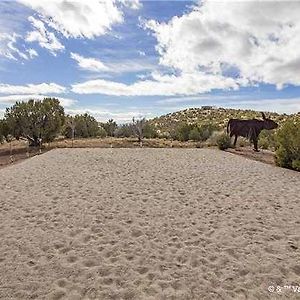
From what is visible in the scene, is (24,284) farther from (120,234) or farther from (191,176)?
(191,176)

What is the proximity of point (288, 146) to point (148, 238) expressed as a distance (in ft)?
34.4

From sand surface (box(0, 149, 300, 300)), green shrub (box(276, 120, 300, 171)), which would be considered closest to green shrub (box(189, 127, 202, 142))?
green shrub (box(276, 120, 300, 171))

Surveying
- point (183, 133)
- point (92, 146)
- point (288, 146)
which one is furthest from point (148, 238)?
point (183, 133)

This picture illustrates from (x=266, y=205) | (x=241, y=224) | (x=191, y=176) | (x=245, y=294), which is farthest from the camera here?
(x=191, y=176)

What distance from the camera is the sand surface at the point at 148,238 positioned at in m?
4.45

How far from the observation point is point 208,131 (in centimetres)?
3372

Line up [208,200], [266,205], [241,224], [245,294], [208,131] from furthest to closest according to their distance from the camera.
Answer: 1. [208,131]
2. [208,200]
3. [266,205]
4. [241,224]
5. [245,294]

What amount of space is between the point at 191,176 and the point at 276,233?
614cm

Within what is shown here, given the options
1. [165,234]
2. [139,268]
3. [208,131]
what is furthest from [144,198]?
[208,131]

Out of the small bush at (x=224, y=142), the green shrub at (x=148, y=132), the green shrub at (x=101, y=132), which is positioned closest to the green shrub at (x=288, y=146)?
the small bush at (x=224, y=142)

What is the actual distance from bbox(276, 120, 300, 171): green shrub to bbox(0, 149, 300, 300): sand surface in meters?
3.20

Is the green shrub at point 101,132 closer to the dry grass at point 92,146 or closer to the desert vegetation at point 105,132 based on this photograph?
the desert vegetation at point 105,132

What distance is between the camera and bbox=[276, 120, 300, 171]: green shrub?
14.4 metres

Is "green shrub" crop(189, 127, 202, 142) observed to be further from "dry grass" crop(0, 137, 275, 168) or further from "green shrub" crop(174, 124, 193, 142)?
"dry grass" crop(0, 137, 275, 168)
